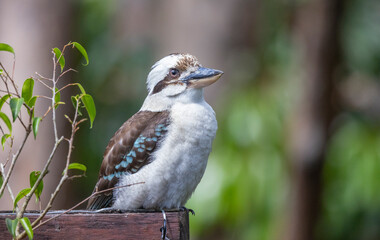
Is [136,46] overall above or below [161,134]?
below

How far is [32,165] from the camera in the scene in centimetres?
671

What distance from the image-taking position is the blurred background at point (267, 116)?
6.28m

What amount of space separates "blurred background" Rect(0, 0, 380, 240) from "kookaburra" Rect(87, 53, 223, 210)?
3.10 meters

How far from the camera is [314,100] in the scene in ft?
20.3

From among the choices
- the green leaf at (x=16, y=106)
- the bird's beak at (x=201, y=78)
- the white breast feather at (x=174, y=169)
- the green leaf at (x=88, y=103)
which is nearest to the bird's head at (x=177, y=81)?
the bird's beak at (x=201, y=78)

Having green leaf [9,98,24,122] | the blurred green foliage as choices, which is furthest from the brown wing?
the blurred green foliage

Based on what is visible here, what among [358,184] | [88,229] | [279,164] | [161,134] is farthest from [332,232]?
[88,229]

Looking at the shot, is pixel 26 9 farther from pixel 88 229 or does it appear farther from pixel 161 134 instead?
pixel 88 229

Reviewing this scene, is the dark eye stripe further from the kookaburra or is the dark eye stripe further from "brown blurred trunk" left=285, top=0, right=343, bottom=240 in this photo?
"brown blurred trunk" left=285, top=0, right=343, bottom=240

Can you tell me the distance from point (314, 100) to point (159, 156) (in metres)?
3.35

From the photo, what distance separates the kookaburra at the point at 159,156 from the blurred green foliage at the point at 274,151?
3.42 metres

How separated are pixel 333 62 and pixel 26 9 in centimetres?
322

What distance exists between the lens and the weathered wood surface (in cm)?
241

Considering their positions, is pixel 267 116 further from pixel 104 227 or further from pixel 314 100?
pixel 104 227
